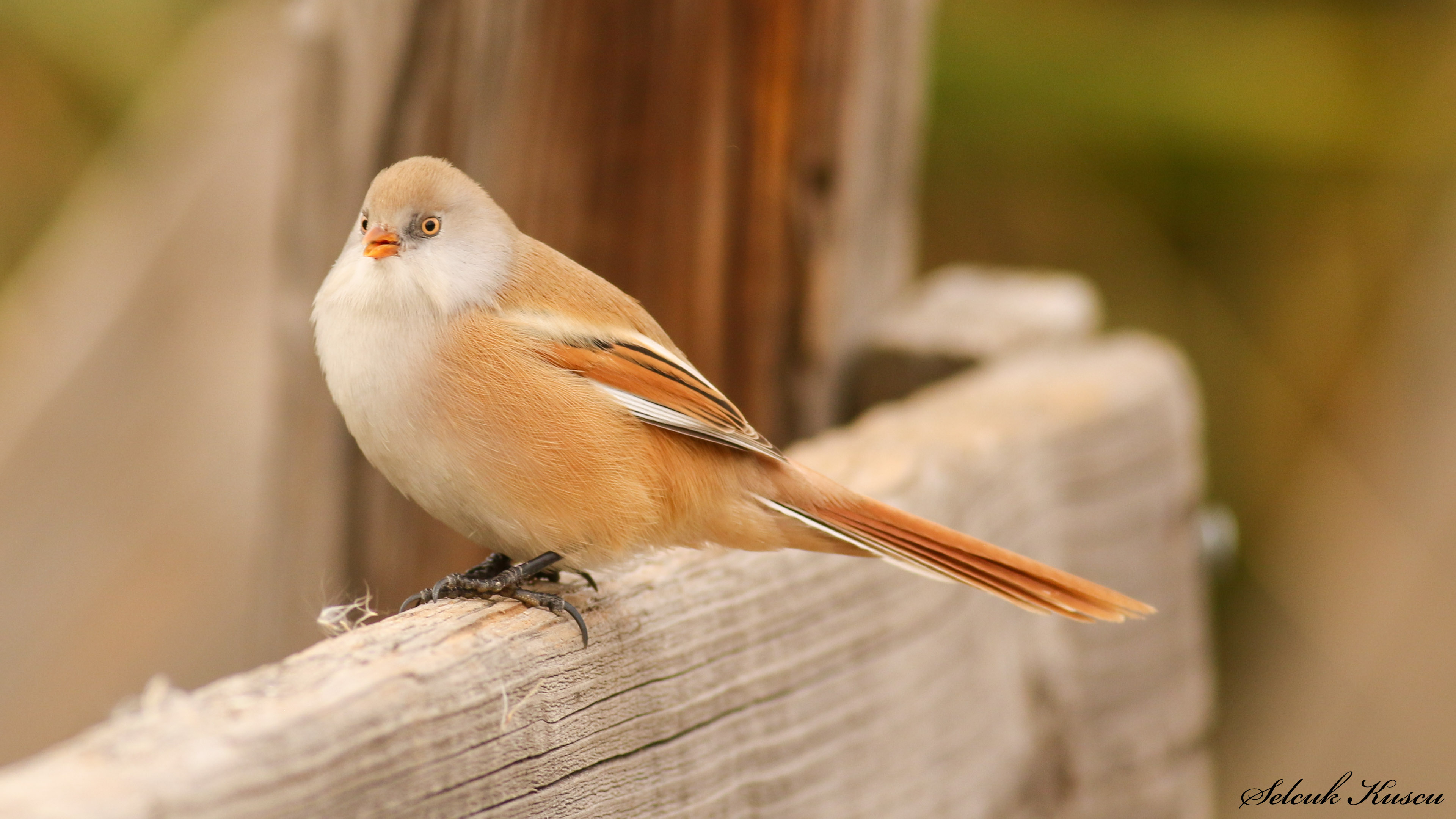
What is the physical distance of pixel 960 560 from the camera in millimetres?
2084

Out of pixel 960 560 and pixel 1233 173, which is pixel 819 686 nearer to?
pixel 960 560

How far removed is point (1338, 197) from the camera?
4309 mm

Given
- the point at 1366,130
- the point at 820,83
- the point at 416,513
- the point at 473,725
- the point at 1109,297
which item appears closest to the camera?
the point at 473,725

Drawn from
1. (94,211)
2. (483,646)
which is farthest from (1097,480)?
(94,211)

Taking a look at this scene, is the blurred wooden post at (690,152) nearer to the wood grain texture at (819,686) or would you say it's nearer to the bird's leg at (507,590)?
the wood grain texture at (819,686)

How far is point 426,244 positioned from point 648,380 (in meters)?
0.40

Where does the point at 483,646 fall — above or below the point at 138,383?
below

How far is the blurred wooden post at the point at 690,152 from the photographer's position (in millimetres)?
2410

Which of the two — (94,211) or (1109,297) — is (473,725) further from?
(1109,297)

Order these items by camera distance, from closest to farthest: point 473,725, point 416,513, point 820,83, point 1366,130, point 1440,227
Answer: point 473,725, point 416,513, point 820,83, point 1440,227, point 1366,130

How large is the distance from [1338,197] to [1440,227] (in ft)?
2.20

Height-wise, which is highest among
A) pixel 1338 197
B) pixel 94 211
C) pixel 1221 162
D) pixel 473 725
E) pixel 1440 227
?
pixel 94 211
